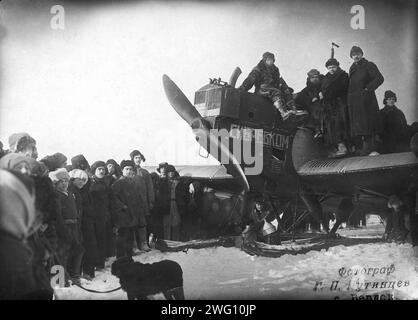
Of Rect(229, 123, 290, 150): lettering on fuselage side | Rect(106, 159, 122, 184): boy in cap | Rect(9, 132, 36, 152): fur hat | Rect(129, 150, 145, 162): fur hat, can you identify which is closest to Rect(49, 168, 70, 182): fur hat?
Rect(9, 132, 36, 152): fur hat

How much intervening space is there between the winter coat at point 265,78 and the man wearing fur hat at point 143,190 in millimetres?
1575

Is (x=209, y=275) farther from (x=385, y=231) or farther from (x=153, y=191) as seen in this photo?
(x=385, y=231)

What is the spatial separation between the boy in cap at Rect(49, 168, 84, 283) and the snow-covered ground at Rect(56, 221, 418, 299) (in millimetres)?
310

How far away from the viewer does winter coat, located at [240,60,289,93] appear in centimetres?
593

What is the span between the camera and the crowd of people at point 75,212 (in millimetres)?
4605

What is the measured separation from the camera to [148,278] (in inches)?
216

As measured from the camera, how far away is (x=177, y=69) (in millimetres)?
5879

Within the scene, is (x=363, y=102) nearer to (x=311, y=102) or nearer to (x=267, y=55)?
(x=311, y=102)

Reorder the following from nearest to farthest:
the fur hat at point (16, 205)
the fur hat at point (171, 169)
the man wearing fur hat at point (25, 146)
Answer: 1. the fur hat at point (16, 205)
2. the man wearing fur hat at point (25, 146)
3. the fur hat at point (171, 169)

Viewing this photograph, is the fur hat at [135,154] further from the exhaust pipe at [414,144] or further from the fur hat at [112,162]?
the exhaust pipe at [414,144]

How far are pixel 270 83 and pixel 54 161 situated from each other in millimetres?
2766

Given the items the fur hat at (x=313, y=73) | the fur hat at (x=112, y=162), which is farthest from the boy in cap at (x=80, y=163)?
the fur hat at (x=313, y=73)

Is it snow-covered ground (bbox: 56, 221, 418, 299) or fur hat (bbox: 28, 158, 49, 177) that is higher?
fur hat (bbox: 28, 158, 49, 177)

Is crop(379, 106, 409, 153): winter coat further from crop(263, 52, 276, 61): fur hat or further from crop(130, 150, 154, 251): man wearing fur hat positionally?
crop(130, 150, 154, 251): man wearing fur hat
